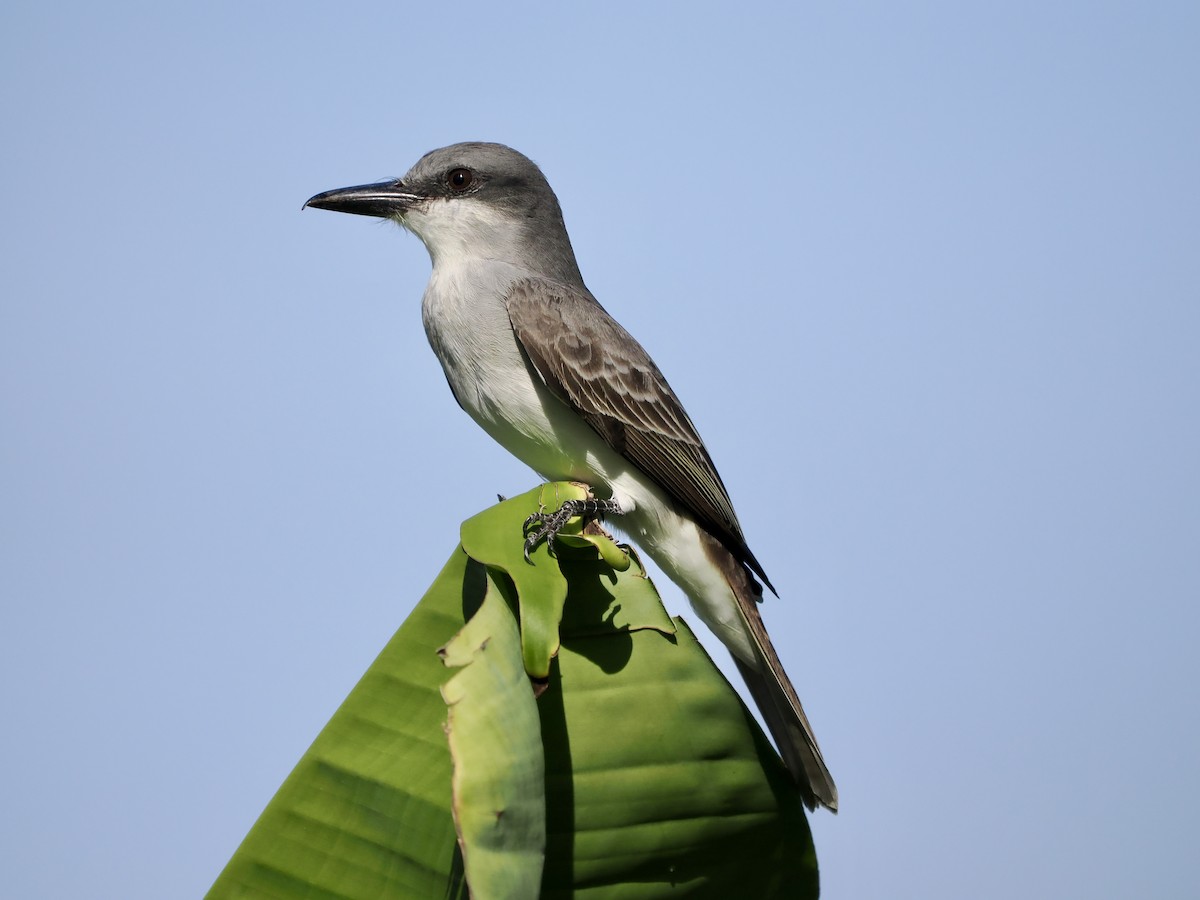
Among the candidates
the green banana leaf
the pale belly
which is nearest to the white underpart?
the pale belly

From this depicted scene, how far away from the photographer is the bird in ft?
15.0

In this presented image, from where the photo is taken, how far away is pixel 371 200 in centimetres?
504

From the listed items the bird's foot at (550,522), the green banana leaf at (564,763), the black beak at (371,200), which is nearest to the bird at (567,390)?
the black beak at (371,200)

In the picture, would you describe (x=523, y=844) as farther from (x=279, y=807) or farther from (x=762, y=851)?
(x=762, y=851)

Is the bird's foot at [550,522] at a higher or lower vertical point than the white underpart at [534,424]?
lower

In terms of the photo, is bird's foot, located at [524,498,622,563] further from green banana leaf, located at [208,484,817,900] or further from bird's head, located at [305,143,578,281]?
bird's head, located at [305,143,578,281]

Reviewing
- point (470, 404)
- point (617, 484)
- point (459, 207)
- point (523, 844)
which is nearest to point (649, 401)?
point (617, 484)

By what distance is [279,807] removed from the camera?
244cm

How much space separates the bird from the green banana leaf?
1567 millimetres

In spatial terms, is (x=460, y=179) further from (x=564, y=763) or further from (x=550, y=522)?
(x=564, y=763)

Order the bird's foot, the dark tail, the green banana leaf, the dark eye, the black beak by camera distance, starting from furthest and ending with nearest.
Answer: the dark eye, the black beak, the dark tail, the bird's foot, the green banana leaf

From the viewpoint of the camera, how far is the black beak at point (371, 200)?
Answer: 4.94m

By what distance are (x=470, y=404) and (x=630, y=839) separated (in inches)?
97.0

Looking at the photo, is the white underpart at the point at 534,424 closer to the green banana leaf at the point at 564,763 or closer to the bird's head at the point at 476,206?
the bird's head at the point at 476,206
